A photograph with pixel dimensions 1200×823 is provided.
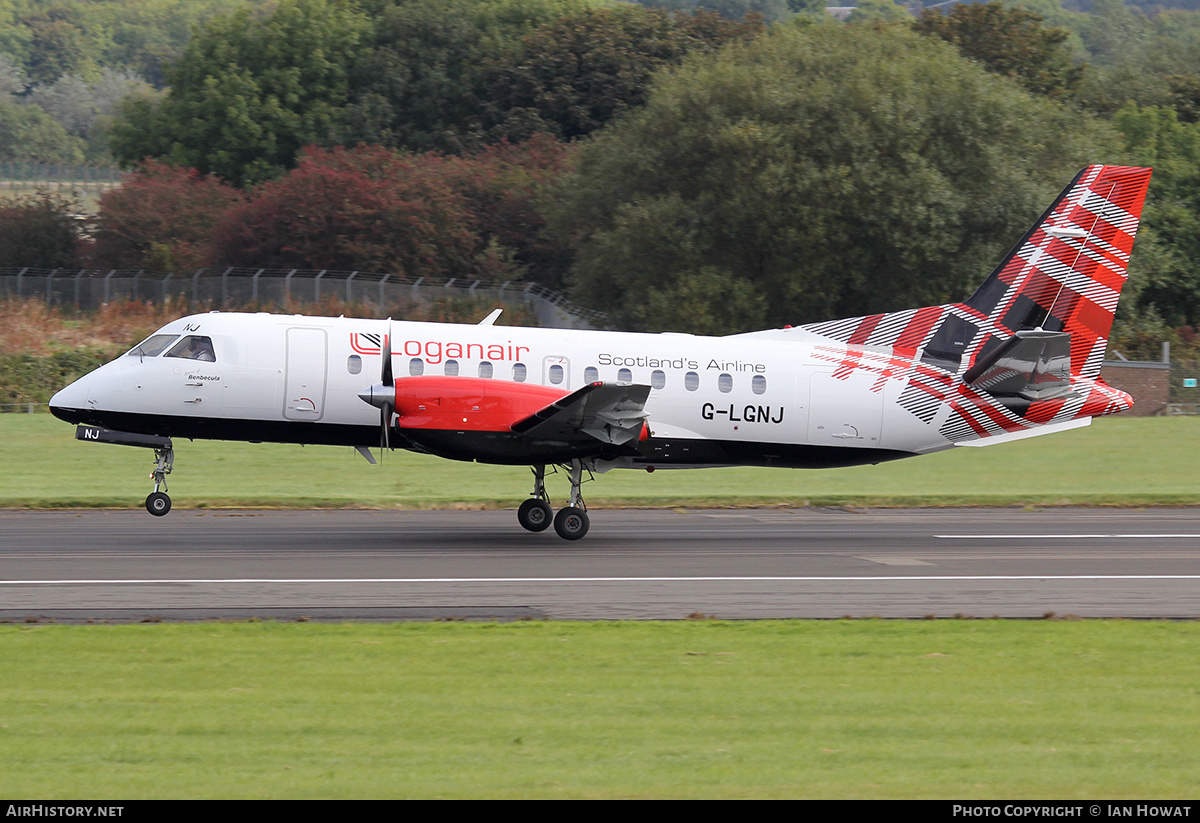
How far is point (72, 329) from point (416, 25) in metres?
48.7

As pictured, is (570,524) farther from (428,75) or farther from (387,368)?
(428,75)

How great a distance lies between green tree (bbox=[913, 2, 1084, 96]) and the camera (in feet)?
249

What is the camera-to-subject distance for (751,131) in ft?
146

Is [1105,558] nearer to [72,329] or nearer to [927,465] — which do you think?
[927,465]

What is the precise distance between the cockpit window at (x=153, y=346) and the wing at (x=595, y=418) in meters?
5.64

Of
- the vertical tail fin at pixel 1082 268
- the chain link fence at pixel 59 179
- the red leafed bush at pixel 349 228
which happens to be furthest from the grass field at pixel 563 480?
the chain link fence at pixel 59 179

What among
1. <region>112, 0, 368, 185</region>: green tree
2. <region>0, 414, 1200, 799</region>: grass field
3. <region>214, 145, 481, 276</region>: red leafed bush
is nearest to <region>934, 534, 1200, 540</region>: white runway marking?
<region>0, 414, 1200, 799</region>: grass field

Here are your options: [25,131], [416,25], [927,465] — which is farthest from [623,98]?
[25,131]

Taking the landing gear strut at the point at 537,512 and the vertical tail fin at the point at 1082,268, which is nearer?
the landing gear strut at the point at 537,512

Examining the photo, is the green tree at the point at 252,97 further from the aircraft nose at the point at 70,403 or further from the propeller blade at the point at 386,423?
the propeller blade at the point at 386,423

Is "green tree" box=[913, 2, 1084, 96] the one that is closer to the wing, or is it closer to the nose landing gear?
the wing

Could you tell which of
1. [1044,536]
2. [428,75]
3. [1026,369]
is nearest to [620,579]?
[1044,536]

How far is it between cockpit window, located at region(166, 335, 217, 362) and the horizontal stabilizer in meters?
12.0

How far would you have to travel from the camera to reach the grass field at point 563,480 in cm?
2670
